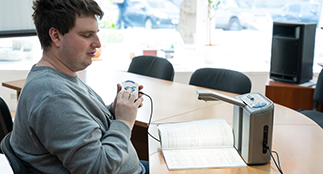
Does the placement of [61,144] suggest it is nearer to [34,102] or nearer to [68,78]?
[34,102]

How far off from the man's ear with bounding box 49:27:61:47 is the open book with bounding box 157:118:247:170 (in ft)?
1.95

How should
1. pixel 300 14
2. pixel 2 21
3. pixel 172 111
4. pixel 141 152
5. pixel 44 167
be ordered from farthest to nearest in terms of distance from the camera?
pixel 300 14 < pixel 2 21 < pixel 141 152 < pixel 172 111 < pixel 44 167

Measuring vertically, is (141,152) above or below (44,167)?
below

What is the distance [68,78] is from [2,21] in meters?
3.18

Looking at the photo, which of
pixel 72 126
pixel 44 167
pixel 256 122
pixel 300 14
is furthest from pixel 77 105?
pixel 300 14

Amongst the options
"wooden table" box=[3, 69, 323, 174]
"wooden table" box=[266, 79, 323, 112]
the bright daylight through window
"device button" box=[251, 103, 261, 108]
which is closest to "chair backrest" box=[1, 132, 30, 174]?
"wooden table" box=[3, 69, 323, 174]

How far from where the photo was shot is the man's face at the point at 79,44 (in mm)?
1140

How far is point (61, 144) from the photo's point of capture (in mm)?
1015

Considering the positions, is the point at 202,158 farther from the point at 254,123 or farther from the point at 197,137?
the point at 254,123

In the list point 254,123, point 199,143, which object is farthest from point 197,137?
point 254,123

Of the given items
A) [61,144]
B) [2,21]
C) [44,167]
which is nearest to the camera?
[61,144]

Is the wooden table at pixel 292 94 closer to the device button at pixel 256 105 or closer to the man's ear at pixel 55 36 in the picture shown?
the device button at pixel 256 105

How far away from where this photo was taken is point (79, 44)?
116 centimetres

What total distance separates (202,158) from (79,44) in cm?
68
